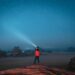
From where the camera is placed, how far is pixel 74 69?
571 inches

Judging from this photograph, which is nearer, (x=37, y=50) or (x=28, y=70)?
(x=28, y=70)

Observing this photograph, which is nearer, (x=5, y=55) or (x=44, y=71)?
(x=44, y=71)

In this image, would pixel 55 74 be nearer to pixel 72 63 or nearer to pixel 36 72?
pixel 36 72

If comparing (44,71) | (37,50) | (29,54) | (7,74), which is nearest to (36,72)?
(44,71)

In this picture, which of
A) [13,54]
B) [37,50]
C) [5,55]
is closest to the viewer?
[37,50]

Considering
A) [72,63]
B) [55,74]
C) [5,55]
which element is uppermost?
[5,55]

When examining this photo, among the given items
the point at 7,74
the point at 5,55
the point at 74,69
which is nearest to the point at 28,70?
the point at 7,74

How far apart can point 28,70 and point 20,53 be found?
1789cm

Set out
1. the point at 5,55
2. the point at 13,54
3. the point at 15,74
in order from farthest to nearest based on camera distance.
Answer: the point at 13,54
the point at 5,55
the point at 15,74

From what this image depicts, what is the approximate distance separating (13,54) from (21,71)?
18.5m

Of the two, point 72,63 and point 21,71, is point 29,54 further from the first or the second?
point 21,71

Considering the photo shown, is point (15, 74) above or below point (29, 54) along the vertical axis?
below

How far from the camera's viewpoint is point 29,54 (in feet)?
93.6

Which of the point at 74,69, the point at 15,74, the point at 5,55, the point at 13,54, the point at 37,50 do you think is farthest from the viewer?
the point at 13,54
